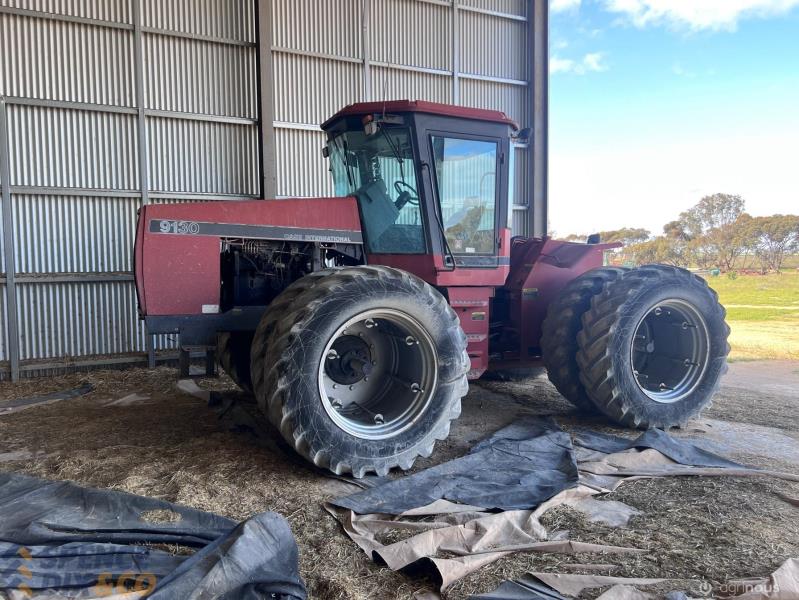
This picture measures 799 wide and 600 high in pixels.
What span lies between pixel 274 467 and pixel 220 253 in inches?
67.0

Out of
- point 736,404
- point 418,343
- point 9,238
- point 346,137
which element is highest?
point 346,137

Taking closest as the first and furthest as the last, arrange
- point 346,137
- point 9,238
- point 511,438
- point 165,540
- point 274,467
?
point 165,540 → point 274,467 → point 511,438 → point 346,137 → point 9,238

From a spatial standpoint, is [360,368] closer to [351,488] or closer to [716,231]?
[351,488]

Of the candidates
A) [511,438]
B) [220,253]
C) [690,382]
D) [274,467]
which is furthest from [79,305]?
[690,382]

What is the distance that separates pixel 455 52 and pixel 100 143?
6.23 metres

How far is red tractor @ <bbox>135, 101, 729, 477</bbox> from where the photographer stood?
3.97 m

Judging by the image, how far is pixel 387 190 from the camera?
200 inches

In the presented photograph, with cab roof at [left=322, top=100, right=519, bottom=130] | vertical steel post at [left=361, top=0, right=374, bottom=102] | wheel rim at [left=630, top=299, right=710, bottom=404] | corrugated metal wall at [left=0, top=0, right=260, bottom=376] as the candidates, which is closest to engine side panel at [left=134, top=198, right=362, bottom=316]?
cab roof at [left=322, top=100, right=519, bottom=130]

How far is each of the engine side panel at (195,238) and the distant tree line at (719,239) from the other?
59.0ft

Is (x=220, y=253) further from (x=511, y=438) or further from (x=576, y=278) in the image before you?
(x=576, y=278)

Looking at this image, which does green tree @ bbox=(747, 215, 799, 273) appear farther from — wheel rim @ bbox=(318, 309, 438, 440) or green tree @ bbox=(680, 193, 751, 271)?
wheel rim @ bbox=(318, 309, 438, 440)

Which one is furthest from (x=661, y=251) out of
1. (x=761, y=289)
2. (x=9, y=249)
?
(x=9, y=249)

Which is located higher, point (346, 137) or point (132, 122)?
point (132, 122)

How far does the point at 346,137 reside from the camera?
17.0 ft
